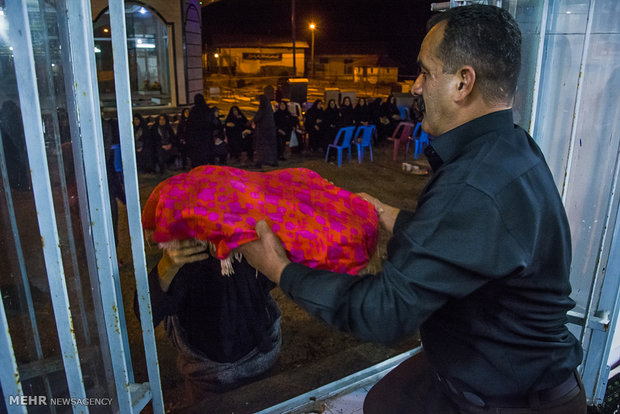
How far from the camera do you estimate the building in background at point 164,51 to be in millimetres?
14891

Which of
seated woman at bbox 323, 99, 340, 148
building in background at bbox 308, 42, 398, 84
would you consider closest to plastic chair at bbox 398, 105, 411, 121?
seated woman at bbox 323, 99, 340, 148

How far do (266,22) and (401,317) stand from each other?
47.4 metres

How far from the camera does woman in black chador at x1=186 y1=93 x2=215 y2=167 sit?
9195mm

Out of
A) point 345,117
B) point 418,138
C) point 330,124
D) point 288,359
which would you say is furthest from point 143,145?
point 288,359

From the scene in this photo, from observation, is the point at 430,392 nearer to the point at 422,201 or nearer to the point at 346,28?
the point at 422,201

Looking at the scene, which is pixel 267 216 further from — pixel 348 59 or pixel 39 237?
pixel 348 59

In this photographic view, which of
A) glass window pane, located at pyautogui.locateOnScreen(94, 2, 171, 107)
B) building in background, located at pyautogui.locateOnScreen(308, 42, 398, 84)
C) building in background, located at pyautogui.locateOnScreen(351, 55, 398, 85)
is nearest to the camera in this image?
glass window pane, located at pyautogui.locateOnScreen(94, 2, 171, 107)

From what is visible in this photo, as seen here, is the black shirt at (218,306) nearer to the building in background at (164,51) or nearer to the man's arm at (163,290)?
the man's arm at (163,290)

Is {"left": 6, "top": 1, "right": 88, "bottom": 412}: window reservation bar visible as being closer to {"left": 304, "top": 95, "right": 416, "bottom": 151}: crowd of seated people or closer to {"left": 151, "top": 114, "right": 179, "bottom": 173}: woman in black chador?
{"left": 151, "top": 114, "right": 179, "bottom": 173}: woman in black chador

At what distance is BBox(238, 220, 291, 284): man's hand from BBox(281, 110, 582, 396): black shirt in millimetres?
60

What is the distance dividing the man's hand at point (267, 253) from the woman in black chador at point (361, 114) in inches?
423

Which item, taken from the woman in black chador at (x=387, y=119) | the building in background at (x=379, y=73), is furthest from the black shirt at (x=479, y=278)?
the building in background at (x=379, y=73)

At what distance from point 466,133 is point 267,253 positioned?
648 millimetres

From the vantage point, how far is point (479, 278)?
108cm
